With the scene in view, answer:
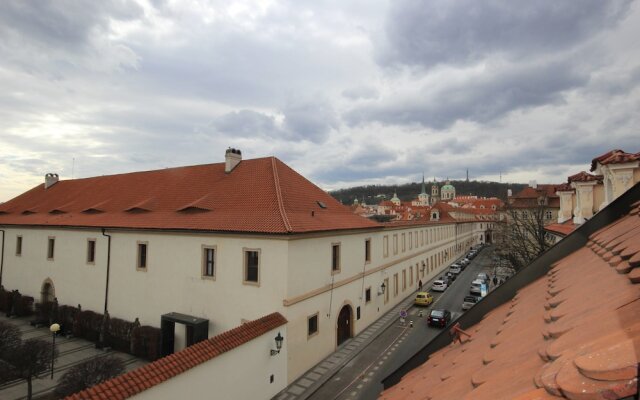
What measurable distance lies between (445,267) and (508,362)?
166 ft

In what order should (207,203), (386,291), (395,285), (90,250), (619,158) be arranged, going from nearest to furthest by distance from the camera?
1. (619,158)
2. (207,203)
3. (90,250)
4. (386,291)
5. (395,285)

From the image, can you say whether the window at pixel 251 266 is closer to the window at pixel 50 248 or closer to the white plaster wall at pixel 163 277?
the white plaster wall at pixel 163 277

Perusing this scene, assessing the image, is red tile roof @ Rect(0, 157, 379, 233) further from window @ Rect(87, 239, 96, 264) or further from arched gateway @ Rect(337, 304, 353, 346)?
arched gateway @ Rect(337, 304, 353, 346)

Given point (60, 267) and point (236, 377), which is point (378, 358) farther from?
point (60, 267)

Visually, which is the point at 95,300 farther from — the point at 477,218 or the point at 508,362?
the point at 477,218

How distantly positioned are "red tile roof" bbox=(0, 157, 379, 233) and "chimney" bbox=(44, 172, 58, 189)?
5.72 m

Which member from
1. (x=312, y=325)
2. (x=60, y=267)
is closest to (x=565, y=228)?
(x=312, y=325)

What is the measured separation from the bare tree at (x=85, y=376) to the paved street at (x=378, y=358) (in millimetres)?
6320

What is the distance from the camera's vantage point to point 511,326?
341cm

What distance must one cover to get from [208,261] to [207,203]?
3.66 meters

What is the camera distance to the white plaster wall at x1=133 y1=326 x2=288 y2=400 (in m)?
9.31

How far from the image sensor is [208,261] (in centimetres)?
1698

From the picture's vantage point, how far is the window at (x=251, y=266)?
611 inches

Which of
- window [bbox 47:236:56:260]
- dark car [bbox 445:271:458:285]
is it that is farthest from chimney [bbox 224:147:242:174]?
dark car [bbox 445:271:458:285]
